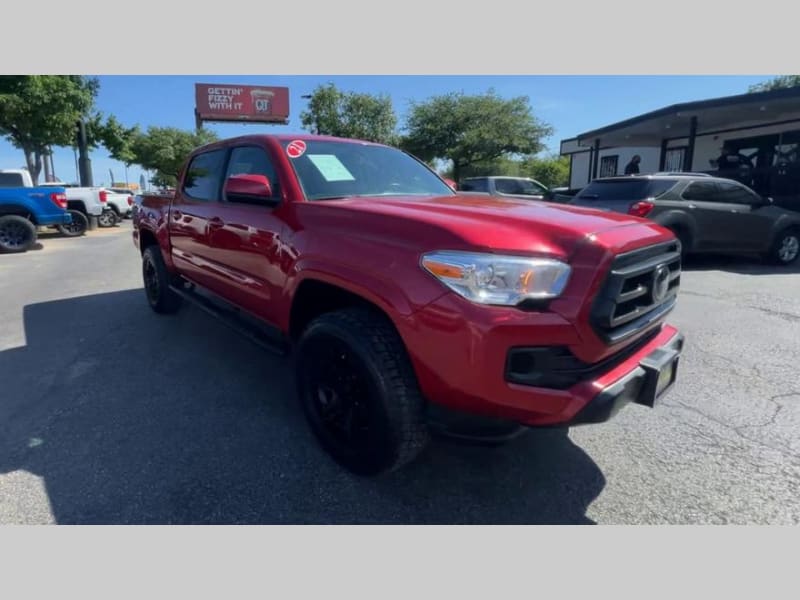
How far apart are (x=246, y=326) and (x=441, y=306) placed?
197 cm

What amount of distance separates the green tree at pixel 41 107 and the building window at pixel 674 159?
23114 millimetres

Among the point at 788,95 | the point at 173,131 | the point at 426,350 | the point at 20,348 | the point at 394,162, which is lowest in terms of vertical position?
the point at 20,348

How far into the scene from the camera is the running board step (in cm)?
308

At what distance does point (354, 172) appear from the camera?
3270 millimetres

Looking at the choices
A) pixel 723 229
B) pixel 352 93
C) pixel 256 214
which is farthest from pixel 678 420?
pixel 352 93

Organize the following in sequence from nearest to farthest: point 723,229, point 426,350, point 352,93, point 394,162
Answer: point 426,350 < point 394,162 < point 723,229 < point 352,93

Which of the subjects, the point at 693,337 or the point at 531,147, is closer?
the point at 693,337

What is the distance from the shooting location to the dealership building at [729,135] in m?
12.2

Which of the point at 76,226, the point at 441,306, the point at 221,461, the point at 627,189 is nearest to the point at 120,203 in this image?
the point at 76,226

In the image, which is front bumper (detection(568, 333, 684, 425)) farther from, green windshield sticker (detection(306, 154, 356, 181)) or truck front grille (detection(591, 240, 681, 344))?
green windshield sticker (detection(306, 154, 356, 181))

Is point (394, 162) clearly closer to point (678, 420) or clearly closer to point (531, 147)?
point (678, 420)

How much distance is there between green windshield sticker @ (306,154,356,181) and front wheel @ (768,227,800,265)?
8997mm

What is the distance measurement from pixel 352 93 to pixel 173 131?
21112 mm

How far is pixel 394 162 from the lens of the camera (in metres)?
3.69
